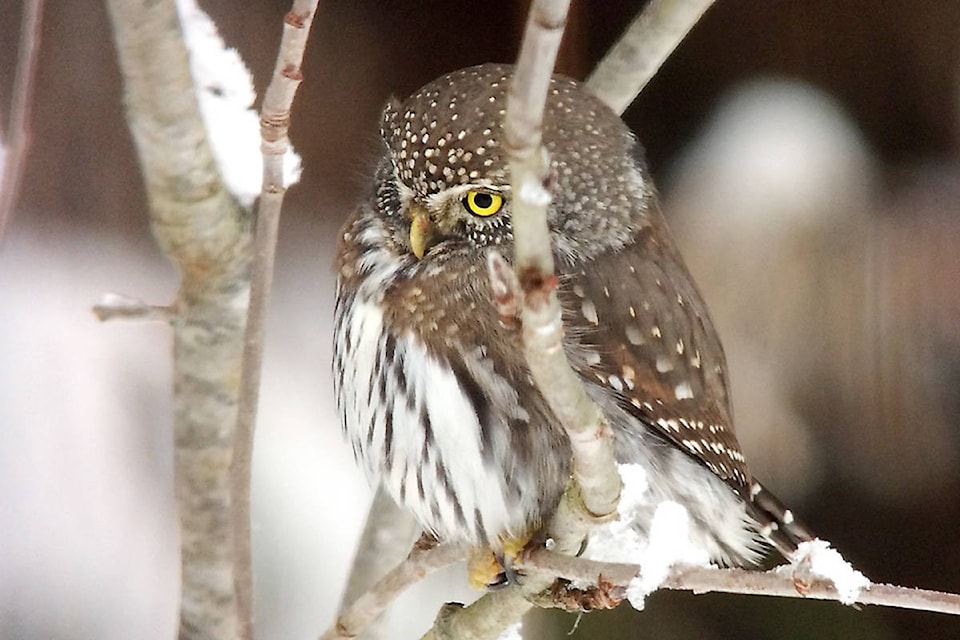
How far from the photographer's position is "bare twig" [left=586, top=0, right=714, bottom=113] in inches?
49.3

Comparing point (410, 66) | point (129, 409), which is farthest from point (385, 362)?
point (410, 66)

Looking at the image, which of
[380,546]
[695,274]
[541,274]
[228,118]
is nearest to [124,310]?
[228,118]

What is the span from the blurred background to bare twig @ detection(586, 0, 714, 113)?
44 cm

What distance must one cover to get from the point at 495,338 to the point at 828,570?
0.41 meters

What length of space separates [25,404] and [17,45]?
51 cm

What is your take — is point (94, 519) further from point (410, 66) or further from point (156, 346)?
point (410, 66)

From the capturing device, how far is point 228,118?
98cm

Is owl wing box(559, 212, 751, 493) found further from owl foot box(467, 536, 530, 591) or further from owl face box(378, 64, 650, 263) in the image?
owl foot box(467, 536, 530, 591)

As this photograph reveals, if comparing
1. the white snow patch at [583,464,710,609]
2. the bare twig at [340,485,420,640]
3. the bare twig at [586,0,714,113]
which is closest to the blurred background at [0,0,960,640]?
the bare twig at [340,485,420,640]

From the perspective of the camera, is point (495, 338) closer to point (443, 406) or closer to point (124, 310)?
point (443, 406)

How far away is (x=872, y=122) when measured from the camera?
1.73 m

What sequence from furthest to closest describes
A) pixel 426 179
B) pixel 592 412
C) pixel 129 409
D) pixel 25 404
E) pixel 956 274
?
pixel 956 274
pixel 129 409
pixel 25 404
pixel 426 179
pixel 592 412

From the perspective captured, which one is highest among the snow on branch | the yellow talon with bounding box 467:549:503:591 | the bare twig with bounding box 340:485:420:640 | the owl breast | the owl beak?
the owl beak

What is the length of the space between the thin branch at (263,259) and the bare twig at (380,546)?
419 mm
